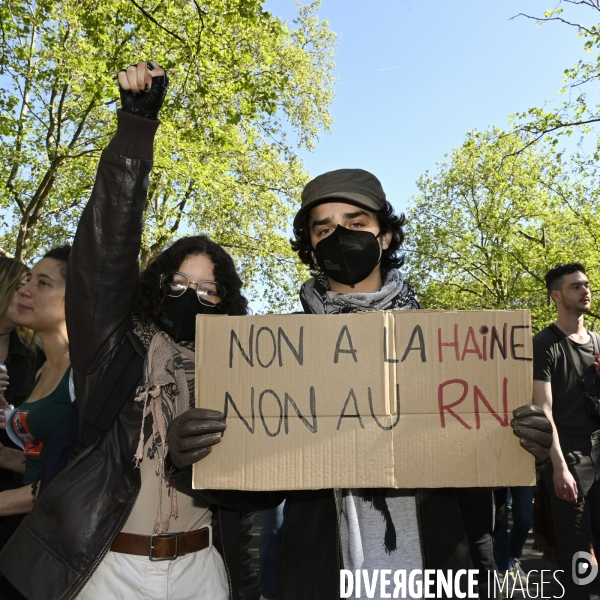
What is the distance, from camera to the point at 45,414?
9.73 ft

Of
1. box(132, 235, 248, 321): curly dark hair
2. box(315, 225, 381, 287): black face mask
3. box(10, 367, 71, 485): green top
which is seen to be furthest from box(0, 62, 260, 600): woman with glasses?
box(10, 367, 71, 485): green top

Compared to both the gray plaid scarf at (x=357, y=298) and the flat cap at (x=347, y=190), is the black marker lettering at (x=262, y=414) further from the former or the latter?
the flat cap at (x=347, y=190)

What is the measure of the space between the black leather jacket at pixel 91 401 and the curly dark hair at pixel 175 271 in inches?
6.4

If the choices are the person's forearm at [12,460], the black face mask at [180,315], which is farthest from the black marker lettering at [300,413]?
the person's forearm at [12,460]

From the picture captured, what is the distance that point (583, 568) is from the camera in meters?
4.47

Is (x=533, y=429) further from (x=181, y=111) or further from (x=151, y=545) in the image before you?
(x=181, y=111)

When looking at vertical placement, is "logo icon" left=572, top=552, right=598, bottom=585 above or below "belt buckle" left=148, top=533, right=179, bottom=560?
below

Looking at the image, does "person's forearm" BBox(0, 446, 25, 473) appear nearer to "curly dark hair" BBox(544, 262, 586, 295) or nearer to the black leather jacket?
→ the black leather jacket

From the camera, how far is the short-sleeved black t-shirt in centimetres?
475

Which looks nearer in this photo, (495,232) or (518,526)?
(518,526)

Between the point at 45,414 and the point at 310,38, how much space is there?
24.8 meters

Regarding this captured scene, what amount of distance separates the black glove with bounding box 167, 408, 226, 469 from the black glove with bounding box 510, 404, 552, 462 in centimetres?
83

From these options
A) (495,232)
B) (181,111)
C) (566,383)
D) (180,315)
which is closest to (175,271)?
(180,315)

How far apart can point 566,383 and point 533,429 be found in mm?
3300
